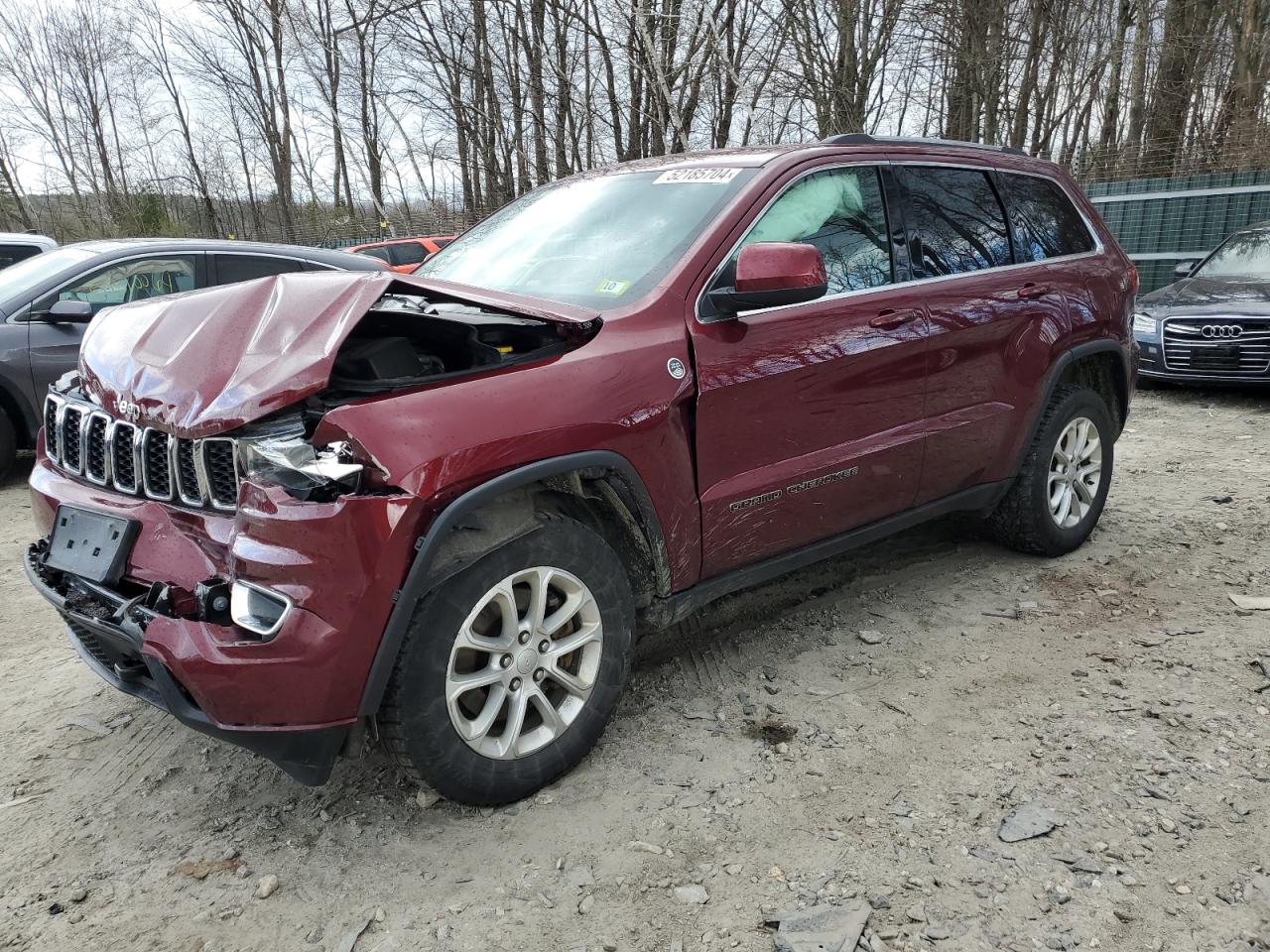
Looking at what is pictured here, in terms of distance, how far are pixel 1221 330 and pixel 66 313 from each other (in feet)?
30.0

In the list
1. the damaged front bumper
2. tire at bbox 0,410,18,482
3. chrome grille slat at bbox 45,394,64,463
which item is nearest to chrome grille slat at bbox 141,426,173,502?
the damaged front bumper

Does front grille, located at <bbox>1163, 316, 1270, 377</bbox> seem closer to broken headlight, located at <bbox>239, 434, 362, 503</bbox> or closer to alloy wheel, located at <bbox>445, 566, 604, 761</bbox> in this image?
alloy wheel, located at <bbox>445, 566, 604, 761</bbox>

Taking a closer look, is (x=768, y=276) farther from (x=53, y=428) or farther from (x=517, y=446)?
(x=53, y=428)

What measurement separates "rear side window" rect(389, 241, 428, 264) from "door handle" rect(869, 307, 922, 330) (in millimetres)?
12354

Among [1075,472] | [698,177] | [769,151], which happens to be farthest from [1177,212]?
[698,177]

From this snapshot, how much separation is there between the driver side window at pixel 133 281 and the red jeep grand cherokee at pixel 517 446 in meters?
4.10

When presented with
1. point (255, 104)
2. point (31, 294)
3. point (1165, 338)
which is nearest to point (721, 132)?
A: point (1165, 338)

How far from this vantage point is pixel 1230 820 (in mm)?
2381

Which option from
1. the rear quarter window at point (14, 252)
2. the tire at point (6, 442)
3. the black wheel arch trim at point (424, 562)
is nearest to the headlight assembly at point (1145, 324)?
the black wheel arch trim at point (424, 562)

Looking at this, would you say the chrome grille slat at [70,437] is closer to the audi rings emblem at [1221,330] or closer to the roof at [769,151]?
the roof at [769,151]

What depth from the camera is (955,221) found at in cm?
369

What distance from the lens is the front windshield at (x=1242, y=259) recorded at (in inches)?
334

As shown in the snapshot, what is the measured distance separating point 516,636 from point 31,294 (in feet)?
18.7

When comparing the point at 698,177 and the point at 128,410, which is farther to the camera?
the point at 698,177
